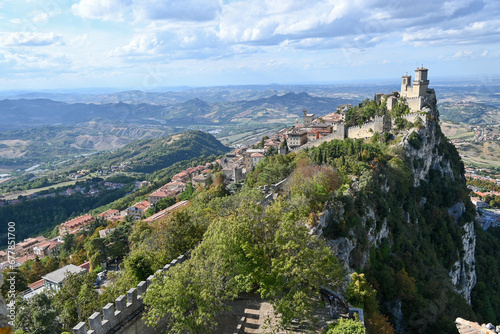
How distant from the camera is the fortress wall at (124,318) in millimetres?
11772

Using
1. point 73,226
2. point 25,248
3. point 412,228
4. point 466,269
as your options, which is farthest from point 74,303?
point 73,226

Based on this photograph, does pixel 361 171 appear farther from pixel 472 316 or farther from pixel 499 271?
pixel 499 271

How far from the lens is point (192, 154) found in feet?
632

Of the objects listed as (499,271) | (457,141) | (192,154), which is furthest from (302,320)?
(457,141)

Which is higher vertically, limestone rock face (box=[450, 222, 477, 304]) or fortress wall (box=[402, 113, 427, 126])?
fortress wall (box=[402, 113, 427, 126])

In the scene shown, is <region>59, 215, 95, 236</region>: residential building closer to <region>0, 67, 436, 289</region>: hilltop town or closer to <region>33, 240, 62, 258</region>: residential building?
<region>0, 67, 436, 289</region>: hilltop town

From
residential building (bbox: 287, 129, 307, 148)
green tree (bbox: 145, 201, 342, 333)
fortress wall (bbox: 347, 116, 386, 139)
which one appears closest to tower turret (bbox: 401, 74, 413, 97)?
fortress wall (bbox: 347, 116, 386, 139)

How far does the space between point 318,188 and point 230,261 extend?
491 inches

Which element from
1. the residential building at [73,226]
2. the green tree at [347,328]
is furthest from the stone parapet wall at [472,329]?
the residential building at [73,226]

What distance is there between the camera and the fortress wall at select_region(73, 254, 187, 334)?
11772 mm

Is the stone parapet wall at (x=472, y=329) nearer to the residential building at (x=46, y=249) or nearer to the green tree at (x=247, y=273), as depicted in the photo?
the green tree at (x=247, y=273)

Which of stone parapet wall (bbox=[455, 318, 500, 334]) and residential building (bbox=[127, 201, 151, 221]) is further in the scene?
residential building (bbox=[127, 201, 151, 221])

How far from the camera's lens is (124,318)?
12.9 meters

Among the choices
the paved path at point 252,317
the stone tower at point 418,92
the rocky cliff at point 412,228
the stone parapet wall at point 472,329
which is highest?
the stone tower at point 418,92
